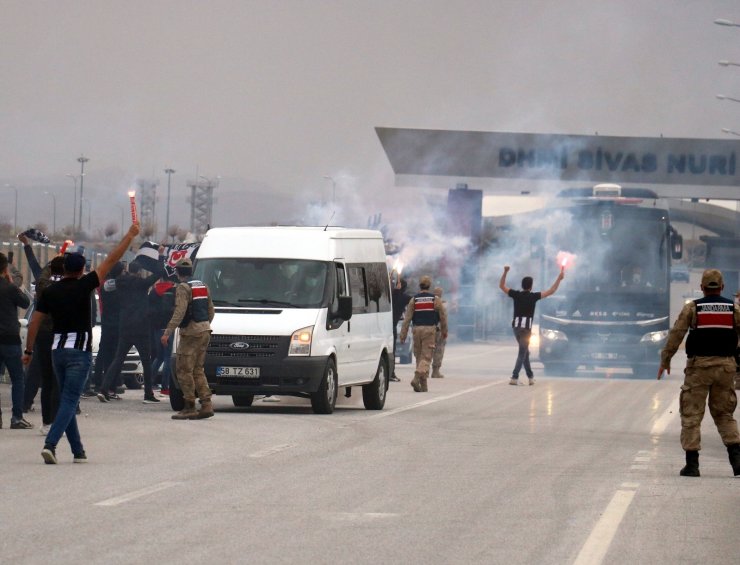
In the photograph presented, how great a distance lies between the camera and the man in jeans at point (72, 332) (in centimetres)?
1340

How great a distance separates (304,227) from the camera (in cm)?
2069

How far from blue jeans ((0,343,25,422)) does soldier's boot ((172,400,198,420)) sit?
2.14m

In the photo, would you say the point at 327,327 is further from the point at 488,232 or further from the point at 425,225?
the point at 488,232

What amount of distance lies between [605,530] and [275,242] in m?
11.1

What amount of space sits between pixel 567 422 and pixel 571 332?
47.7 ft

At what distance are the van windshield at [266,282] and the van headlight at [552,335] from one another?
14.8 metres

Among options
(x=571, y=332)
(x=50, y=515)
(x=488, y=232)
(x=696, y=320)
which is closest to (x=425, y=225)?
(x=571, y=332)

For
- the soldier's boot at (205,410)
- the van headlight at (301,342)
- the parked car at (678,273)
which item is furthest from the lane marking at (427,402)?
the parked car at (678,273)

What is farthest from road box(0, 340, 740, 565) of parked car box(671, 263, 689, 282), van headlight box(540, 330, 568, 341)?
parked car box(671, 263, 689, 282)

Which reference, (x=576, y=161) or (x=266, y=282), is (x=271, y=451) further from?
(x=576, y=161)

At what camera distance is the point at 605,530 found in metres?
9.93

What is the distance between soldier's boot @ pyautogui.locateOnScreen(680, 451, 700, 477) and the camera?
1352 cm

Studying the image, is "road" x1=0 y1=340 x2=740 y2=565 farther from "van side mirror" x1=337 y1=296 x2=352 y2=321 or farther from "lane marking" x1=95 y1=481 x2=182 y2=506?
"van side mirror" x1=337 y1=296 x2=352 y2=321

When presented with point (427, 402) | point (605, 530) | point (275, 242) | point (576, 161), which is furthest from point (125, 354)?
point (576, 161)
